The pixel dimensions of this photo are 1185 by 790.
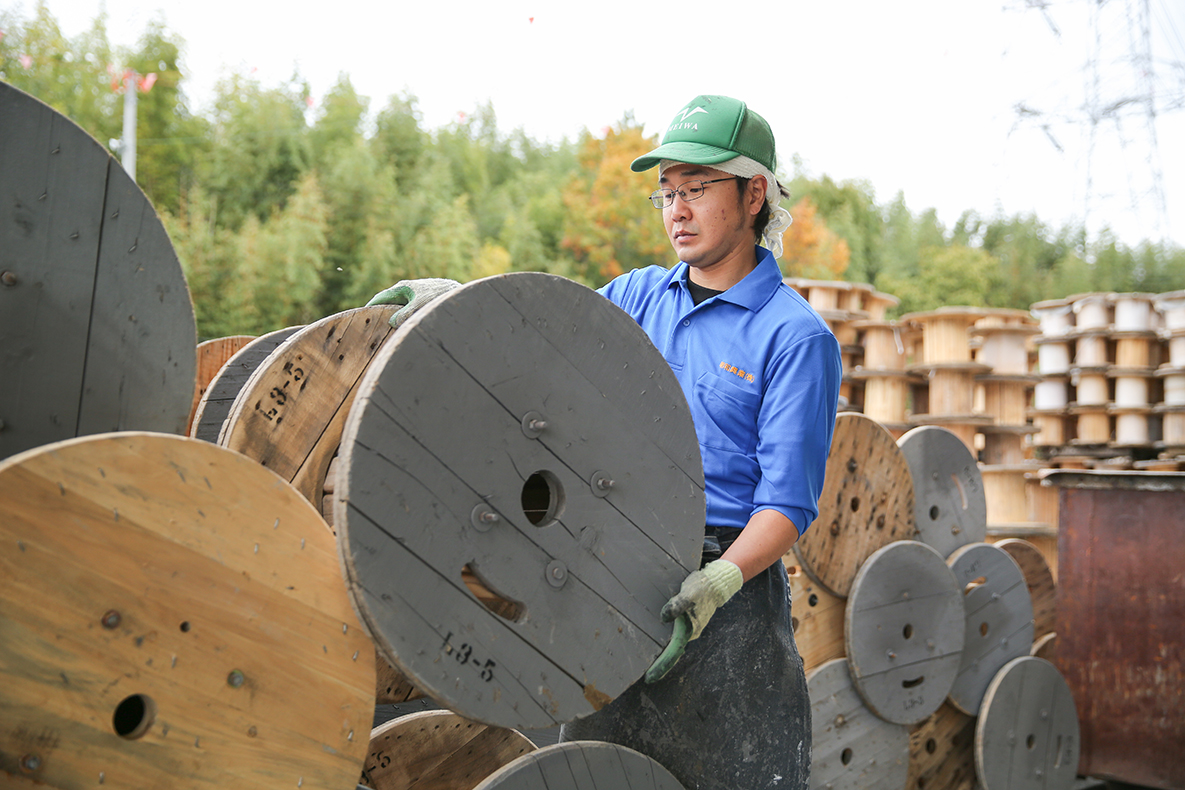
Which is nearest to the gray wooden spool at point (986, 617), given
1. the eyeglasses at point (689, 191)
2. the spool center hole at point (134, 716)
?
the eyeglasses at point (689, 191)

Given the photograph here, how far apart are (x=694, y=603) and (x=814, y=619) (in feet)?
4.97

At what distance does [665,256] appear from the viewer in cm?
1534

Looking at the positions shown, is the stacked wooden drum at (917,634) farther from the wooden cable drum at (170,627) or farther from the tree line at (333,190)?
the tree line at (333,190)

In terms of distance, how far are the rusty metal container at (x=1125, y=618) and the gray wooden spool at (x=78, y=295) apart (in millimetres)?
3464

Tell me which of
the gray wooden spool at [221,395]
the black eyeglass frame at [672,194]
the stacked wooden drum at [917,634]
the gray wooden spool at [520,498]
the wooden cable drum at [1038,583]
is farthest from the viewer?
the wooden cable drum at [1038,583]

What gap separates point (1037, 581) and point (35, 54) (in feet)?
46.8

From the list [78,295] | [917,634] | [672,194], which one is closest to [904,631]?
[917,634]

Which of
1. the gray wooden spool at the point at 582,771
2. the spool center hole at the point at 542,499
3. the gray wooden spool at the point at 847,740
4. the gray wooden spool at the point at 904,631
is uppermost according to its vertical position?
the spool center hole at the point at 542,499

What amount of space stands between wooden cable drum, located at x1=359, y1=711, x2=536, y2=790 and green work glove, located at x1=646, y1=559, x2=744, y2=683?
0.58m

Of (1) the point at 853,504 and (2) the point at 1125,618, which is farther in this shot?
(2) the point at 1125,618

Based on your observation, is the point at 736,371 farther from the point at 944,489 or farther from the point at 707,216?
the point at 944,489

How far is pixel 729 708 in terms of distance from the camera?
1682 millimetres

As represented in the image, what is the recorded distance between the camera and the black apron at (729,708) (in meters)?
1.67

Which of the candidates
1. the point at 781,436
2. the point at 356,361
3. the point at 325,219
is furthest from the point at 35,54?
the point at 781,436
